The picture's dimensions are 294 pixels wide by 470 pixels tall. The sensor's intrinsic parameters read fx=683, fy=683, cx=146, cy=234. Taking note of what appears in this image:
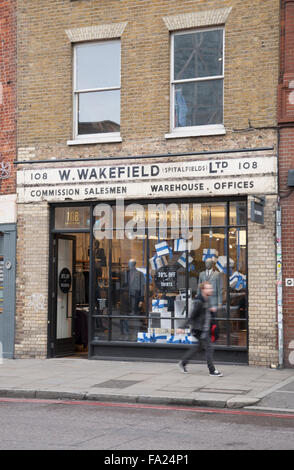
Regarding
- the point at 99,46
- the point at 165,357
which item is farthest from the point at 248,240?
the point at 99,46

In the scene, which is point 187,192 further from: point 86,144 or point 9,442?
point 9,442

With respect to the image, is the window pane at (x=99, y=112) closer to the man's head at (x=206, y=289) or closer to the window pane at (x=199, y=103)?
the window pane at (x=199, y=103)

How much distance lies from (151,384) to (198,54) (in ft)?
24.0

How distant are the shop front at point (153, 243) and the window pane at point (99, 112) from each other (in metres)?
0.96

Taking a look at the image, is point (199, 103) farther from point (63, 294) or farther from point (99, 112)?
point (63, 294)

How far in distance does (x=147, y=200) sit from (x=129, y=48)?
345 centimetres

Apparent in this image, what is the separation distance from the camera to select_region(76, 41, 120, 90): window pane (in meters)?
15.7

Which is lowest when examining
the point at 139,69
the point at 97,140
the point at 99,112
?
the point at 97,140

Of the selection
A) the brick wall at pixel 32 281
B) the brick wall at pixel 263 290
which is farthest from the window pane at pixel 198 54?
the brick wall at pixel 32 281

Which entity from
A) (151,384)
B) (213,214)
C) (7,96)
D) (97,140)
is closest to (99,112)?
(97,140)

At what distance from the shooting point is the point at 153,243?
1524cm

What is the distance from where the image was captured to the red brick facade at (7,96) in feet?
53.8

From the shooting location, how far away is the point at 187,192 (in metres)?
14.7

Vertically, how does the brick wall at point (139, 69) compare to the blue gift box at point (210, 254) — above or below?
above
